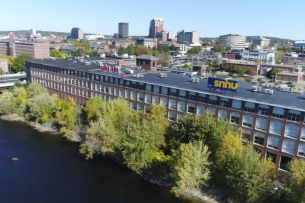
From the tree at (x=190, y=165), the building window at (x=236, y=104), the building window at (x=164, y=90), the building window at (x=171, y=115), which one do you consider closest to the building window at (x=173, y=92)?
the building window at (x=164, y=90)

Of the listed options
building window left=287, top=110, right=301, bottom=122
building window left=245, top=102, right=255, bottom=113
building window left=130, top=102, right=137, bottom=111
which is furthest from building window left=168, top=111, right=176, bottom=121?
building window left=287, top=110, right=301, bottom=122

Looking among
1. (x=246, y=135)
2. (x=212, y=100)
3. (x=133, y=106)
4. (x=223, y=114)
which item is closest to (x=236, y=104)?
(x=223, y=114)

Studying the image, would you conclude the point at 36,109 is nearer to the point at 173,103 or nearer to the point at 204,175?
the point at 173,103

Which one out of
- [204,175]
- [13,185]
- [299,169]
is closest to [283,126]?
[299,169]

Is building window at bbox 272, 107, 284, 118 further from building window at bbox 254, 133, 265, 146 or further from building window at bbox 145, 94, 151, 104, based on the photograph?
building window at bbox 145, 94, 151, 104

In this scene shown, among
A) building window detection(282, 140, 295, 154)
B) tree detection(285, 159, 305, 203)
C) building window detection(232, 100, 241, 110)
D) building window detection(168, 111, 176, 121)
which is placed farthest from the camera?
building window detection(168, 111, 176, 121)

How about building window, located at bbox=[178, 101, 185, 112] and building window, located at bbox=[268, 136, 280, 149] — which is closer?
building window, located at bbox=[268, 136, 280, 149]

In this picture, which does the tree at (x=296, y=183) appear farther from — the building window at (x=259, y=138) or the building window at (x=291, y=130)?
the building window at (x=259, y=138)
